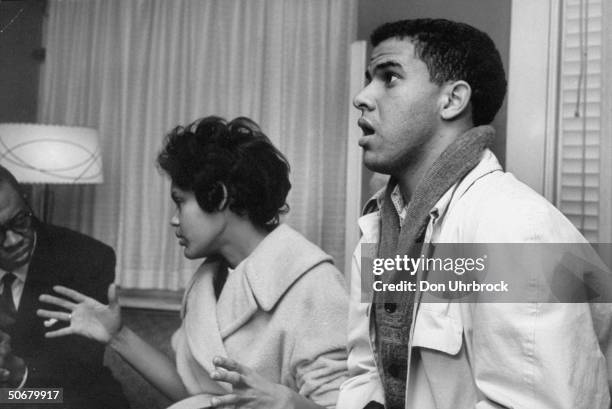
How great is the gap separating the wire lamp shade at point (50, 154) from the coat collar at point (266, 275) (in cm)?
42

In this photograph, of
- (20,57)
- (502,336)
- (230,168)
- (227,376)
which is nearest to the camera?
(502,336)

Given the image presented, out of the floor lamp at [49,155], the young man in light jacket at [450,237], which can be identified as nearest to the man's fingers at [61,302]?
the floor lamp at [49,155]

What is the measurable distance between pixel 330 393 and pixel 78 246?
0.60 meters

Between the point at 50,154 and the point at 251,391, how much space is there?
2.19 feet

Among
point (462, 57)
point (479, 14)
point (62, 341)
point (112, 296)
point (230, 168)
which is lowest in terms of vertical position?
point (62, 341)

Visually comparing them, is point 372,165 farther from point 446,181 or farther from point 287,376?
point 287,376

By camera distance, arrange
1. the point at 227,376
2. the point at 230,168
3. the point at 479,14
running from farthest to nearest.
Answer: the point at 230,168, the point at 479,14, the point at 227,376

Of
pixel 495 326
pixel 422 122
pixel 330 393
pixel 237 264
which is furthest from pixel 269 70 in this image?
pixel 495 326

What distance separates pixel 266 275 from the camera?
3.16 feet

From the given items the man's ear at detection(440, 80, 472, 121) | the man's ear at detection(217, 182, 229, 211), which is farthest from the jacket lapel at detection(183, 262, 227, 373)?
the man's ear at detection(440, 80, 472, 121)

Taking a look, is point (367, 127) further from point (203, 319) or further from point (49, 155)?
point (49, 155)

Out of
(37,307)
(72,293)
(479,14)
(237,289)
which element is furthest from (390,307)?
(37,307)

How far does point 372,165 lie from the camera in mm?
771

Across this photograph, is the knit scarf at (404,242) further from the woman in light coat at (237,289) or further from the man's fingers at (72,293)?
the man's fingers at (72,293)
